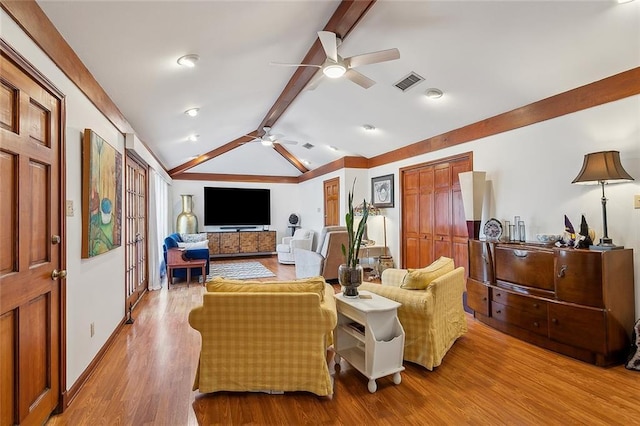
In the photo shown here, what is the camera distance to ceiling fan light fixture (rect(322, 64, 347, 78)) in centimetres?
292

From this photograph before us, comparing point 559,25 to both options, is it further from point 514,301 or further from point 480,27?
point 514,301

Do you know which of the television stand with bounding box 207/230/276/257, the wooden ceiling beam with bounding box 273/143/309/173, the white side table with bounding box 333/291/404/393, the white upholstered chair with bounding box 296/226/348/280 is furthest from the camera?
the television stand with bounding box 207/230/276/257

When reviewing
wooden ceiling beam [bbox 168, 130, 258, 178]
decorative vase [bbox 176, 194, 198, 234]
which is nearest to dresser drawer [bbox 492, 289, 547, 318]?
wooden ceiling beam [bbox 168, 130, 258, 178]

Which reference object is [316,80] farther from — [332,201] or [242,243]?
[242,243]

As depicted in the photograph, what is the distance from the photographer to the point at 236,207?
934 centimetres

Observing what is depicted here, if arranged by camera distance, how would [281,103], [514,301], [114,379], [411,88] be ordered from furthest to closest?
1. [281,103]
2. [411,88]
3. [514,301]
4. [114,379]

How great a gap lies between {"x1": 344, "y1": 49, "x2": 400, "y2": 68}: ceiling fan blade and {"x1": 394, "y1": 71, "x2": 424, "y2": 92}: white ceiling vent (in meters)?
1.02

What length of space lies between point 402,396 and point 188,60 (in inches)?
127

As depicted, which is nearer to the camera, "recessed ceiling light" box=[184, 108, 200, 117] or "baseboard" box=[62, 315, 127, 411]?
"baseboard" box=[62, 315, 127, 411]

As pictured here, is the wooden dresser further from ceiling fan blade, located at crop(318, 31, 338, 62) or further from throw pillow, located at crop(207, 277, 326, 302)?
ceiling fan blade, located at crop(318, 31, 338, 62)

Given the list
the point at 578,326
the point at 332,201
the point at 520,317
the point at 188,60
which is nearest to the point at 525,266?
the point at 520,317

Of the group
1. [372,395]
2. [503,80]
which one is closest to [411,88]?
[503,80]

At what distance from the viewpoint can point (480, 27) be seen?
2.74 meters

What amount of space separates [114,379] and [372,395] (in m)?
1.96
